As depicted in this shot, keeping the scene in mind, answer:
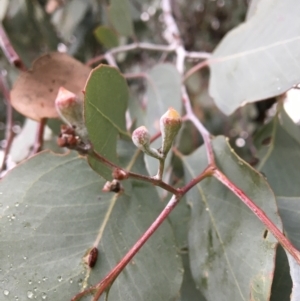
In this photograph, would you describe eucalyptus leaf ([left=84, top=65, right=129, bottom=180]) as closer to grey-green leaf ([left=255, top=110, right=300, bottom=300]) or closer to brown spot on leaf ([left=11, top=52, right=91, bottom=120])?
→ brown spot on leaf ([left=11, top=52, right=91, bottom=120])

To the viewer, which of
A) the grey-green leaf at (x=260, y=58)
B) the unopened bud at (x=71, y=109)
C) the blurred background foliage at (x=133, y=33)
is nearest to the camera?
the unopened bud at (x=71, y=109)

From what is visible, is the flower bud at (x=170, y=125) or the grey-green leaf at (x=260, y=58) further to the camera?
Result: the grey-green leaf at (x=260, y=58)

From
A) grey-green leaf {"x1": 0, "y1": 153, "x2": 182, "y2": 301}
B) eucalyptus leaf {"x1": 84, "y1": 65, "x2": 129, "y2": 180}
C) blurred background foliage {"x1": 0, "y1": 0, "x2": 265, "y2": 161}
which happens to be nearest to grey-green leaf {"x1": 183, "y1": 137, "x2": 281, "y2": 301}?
grey-green leaf {"x1": 0, "y1": 153, "x2": 182, "y2": 301}

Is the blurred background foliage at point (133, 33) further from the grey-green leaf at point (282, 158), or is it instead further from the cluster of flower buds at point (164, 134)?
the cluster of flower buds at point (164, 134)

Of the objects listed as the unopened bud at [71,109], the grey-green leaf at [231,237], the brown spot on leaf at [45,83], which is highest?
the unopened bud at [71,109]

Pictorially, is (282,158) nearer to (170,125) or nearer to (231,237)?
(231,237)

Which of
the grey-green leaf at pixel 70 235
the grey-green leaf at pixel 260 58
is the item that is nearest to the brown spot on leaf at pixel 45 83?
the grey-green leaf at pixel 70 235

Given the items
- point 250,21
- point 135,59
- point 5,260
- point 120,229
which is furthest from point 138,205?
point 135,59
